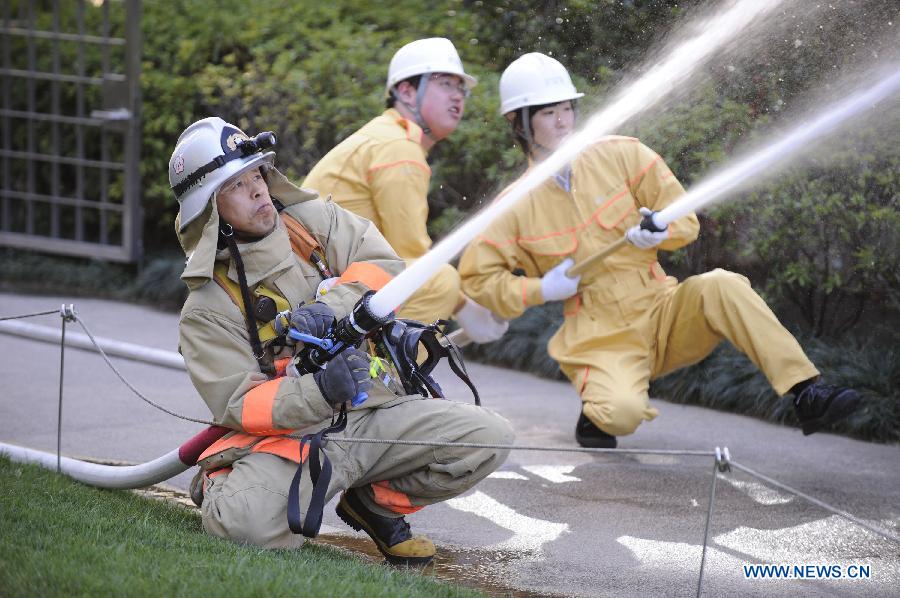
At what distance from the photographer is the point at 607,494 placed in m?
4.96

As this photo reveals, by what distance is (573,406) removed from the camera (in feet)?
21.6

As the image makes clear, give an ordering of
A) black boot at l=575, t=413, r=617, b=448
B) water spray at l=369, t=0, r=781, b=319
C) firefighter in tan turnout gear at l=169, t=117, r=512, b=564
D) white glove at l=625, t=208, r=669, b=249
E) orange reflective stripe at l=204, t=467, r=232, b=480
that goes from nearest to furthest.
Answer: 1. firefighter in tan turnout gear at l=169, t=117, r=512, b=564
2. orange reflective stripe at l=204, t=467, r=232, b=480
3. white glove at l=625, t=208, r=669, b=249
4. water spray at l=369, t=0, r=781, b=319
5. black boot at l=575, t=413, r=617, b=448

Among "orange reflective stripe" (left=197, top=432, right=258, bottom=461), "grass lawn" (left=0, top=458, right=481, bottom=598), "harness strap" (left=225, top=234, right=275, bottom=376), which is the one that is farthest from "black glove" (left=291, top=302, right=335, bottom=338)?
"grass lawn" (left=0, top=458, right=481, bottom=598)

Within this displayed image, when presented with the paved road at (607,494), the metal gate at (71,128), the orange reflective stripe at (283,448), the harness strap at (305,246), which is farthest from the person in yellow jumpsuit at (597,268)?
the metal gate at (71,128)

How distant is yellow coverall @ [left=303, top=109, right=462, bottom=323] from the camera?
18.2 feet

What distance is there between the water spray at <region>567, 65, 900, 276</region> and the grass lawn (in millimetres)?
1978

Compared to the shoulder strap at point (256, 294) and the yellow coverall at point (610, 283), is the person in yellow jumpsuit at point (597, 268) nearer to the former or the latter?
the yellow coverall at point (610, 283)

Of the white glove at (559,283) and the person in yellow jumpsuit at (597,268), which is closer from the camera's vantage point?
the person in yellow jumpsuit at (597,268)

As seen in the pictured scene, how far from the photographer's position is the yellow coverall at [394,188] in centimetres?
556

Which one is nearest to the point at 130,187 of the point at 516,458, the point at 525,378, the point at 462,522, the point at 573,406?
the point at 525,378

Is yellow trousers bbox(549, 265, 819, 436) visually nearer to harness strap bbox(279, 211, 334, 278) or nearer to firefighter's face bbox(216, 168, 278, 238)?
harness strap bbox(279, 211, 334, 278)

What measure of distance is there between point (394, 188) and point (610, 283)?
104cm

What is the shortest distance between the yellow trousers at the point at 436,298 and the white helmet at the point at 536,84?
792mm

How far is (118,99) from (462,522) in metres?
6.03
